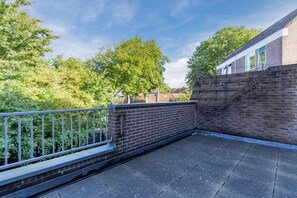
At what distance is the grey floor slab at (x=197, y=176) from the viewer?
2.06 metres

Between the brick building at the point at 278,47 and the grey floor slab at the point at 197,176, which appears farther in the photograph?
the brick building at the point at 278,47

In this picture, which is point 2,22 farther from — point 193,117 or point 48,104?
point 193,117

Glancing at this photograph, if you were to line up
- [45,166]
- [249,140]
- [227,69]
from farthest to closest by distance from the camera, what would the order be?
[227,69], [249,140], [45,166]

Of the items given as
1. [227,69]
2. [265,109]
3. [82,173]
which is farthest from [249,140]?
[227,69]

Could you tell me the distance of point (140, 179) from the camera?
2.39m

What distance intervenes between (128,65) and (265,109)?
13426mm

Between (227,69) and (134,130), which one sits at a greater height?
(227,69)

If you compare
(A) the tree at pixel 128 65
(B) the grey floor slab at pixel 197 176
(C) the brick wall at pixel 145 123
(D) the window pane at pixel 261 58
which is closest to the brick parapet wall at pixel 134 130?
(C) the brick wall at pixel 145 123

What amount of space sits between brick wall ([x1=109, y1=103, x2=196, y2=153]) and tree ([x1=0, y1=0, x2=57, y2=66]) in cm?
779

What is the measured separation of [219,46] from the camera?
20.9 metres

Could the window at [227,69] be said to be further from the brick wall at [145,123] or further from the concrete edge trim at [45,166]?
the concrete edge trim at [45,166]

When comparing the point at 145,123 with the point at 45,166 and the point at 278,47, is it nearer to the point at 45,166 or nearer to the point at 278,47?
the point at 45,166

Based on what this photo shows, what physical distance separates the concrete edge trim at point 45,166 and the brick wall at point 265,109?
3722 millimetres

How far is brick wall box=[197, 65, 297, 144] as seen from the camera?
157 inches
